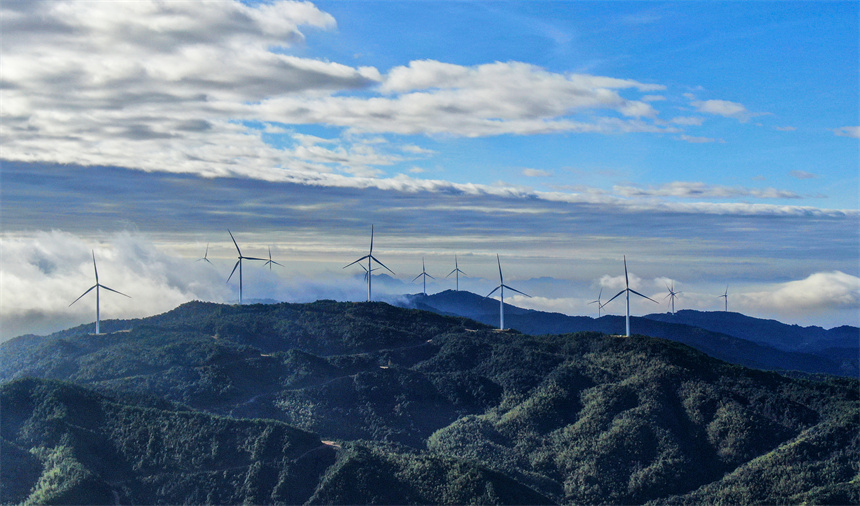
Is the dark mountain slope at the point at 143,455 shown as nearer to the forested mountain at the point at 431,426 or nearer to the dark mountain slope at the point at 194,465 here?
the dark mountain slope at the point at 194,465

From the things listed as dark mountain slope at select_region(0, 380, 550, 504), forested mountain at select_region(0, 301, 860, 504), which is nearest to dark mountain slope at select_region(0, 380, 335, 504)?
dark mountain slope at select_region(0, 380, 550, 504)

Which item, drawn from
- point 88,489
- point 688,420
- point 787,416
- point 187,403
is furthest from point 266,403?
point 787,416

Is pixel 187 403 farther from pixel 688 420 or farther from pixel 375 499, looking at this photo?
pixel 688 420

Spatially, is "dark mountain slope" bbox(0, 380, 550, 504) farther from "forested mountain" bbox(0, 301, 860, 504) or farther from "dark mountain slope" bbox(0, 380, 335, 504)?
"forested mountain" bbox(0, 301, 860, 504)

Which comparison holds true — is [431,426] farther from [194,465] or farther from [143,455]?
[143,455]

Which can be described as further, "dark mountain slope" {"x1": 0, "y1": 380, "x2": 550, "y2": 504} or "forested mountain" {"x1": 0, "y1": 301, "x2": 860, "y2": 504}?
"forested mountain" {"x1": 0, "y1": 301, "x2": 860, "y2": 504}

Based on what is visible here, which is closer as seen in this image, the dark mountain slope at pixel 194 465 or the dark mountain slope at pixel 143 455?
the dark mountain slope at pixel 194 465

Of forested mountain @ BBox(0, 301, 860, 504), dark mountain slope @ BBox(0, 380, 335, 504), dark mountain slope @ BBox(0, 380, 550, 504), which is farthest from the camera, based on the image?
forested mountain @ BBox(0, 301, 860, 504)

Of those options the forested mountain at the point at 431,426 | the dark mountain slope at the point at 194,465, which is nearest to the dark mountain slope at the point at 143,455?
the dark mountain slope at the point at 194,465
